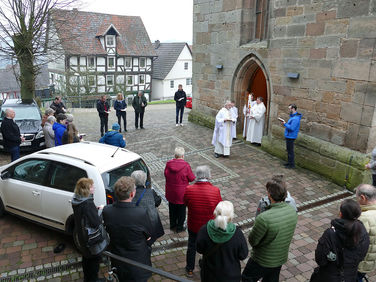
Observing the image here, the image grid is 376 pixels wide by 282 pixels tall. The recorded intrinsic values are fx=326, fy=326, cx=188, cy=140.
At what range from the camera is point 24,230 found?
223 inches

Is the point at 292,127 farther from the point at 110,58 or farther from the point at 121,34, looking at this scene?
the point at 121,34

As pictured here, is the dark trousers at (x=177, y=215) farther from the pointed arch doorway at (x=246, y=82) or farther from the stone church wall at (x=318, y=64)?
the pointed arch doorway at (x=246, y=82)

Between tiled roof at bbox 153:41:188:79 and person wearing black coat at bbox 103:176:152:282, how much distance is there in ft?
141

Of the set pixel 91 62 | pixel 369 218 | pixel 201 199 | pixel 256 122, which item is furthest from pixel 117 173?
pixel 91 62

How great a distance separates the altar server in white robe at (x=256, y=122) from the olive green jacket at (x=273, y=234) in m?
7.39

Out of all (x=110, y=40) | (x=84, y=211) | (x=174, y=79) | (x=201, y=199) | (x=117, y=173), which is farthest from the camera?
(x=174, y=79)

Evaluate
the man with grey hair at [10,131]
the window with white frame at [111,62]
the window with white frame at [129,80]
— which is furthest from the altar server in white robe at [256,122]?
the window with white frame at [129,80]

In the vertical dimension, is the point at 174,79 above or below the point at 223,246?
below

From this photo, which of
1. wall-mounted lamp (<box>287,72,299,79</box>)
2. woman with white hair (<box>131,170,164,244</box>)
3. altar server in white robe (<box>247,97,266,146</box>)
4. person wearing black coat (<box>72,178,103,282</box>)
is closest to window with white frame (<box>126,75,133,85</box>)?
altar server in white robe (<box>247,97,266,146</box>)

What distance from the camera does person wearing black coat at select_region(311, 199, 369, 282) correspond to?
306 centimetres

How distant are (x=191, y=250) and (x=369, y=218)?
7.47 ft

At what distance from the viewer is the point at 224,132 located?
31.9 feet

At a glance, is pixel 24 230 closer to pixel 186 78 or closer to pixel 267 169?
pixel 267 169

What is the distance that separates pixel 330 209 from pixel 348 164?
152 cm
